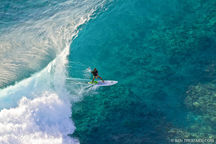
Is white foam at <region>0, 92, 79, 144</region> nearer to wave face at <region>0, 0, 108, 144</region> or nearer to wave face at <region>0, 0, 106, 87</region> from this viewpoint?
wave face at <region>0, 0, 108, 144</region>

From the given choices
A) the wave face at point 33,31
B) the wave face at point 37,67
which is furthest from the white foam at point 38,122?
the wave face at point 33,31

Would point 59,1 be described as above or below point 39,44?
above

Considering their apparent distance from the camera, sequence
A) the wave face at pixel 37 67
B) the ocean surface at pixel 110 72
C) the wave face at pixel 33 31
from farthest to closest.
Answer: the wave face at pixel 33 31
the wave face at pixel 37 67
the ocean surface at pixel 110 72

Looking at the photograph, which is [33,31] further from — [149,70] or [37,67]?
[149,70]

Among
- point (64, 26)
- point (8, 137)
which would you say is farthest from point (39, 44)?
point (8, 137)

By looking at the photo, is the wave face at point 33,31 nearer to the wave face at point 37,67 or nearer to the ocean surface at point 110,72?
the wave face at point 37,67

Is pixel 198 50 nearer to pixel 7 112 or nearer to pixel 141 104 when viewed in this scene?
pixel 141 104

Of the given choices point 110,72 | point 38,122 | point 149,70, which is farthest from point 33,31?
point 149,70
